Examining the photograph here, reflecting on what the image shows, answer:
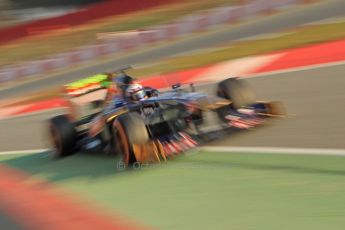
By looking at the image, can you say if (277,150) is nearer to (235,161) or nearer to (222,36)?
(235,161)

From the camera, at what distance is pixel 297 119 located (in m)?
6.53

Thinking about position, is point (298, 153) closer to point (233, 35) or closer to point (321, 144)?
point (321, 144)

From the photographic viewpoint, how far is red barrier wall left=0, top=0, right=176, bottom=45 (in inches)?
1206

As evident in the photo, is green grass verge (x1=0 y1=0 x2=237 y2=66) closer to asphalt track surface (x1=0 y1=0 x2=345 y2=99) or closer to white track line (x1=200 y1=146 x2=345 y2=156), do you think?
asphalt track surface (x1=0 y1=0 x2=345 y2=99)

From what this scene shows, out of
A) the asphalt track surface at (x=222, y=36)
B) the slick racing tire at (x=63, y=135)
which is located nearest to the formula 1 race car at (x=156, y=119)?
the slick racing tire at (x=63, y=135)

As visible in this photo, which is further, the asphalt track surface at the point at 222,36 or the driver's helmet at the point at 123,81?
the asphalt track surface at the point at 222,36

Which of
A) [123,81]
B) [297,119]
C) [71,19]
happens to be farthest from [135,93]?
[71,19]

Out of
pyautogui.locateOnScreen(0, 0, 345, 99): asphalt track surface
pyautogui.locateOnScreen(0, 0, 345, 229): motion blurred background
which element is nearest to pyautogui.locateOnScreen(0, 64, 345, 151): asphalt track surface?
pyautogui.locateOnScreen(0, 0, 345, 229): motion blurred background

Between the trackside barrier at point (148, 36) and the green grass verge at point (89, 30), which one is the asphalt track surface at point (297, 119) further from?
the green grass verge at point (89, 30)

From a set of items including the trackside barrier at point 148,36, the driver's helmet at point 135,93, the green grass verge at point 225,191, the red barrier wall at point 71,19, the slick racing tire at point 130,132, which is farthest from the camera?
the red barrier wall at point 71,19

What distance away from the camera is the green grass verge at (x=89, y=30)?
2742 centimetres

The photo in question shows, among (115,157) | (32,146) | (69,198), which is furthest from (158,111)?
(32,146)

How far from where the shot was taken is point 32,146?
9023mm

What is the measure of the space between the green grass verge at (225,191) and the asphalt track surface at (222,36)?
11845 millimetres
